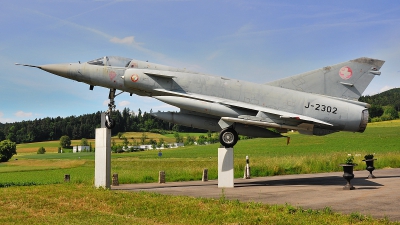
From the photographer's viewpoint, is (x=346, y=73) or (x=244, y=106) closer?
(x=244, y=106)

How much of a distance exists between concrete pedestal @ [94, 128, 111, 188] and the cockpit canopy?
143 inches

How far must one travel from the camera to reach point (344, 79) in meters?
20.3

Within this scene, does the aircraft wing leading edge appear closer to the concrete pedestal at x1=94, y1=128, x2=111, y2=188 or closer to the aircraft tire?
the aircraft tire

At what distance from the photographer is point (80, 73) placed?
19.7m

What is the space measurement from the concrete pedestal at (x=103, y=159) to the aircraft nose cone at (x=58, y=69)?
3.90 meters

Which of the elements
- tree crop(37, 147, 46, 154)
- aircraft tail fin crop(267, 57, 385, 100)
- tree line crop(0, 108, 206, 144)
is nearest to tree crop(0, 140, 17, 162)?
tree crop(37, 147, 46, 154)

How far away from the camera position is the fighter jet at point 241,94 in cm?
1900

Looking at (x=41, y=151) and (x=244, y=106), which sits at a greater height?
→ (x=244, y=106)

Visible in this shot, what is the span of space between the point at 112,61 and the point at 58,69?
8.65 ft

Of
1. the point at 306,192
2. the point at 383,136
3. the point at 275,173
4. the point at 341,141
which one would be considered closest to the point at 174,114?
the point at 306,192

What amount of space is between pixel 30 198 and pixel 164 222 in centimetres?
600

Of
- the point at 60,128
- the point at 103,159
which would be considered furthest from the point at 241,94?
the point at 60,128

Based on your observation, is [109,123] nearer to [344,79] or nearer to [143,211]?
[143,211]

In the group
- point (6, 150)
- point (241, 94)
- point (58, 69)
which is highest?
point (58, 69)
